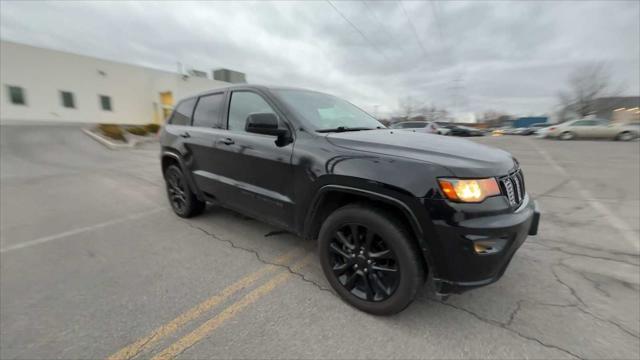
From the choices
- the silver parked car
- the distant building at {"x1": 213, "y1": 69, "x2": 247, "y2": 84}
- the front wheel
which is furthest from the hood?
the distant building at {"x1": 213, "y1": 69, "x2": 247, "y2": 84}

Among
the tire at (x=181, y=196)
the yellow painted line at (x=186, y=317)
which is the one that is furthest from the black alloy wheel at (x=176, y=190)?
the yellow painted line at (x=186, y=317)

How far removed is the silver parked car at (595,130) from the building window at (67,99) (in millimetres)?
36063

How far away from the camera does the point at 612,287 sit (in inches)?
100

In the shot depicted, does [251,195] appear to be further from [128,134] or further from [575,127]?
[575,127]

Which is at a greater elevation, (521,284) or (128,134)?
(521,284)

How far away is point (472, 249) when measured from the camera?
5.98 ft

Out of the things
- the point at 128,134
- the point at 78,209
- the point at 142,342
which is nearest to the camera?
the point at 142,342

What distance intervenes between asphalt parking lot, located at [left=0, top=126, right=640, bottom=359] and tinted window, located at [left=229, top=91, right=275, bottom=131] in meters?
1.41

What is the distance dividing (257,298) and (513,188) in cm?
216

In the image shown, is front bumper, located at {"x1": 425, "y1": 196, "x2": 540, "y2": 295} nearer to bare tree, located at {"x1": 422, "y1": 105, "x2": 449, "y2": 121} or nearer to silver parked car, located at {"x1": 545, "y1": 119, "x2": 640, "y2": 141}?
silver parked car, located at {"x1": 545, "y1": 119, "x2": 640, "y2": 141}

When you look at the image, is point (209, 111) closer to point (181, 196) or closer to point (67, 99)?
point (181, 196)

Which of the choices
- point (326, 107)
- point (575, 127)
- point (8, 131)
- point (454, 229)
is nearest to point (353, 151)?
point (454, 229)

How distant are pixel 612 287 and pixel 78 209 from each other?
699 centimetres

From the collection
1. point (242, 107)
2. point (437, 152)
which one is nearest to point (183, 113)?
point (242, 107)
